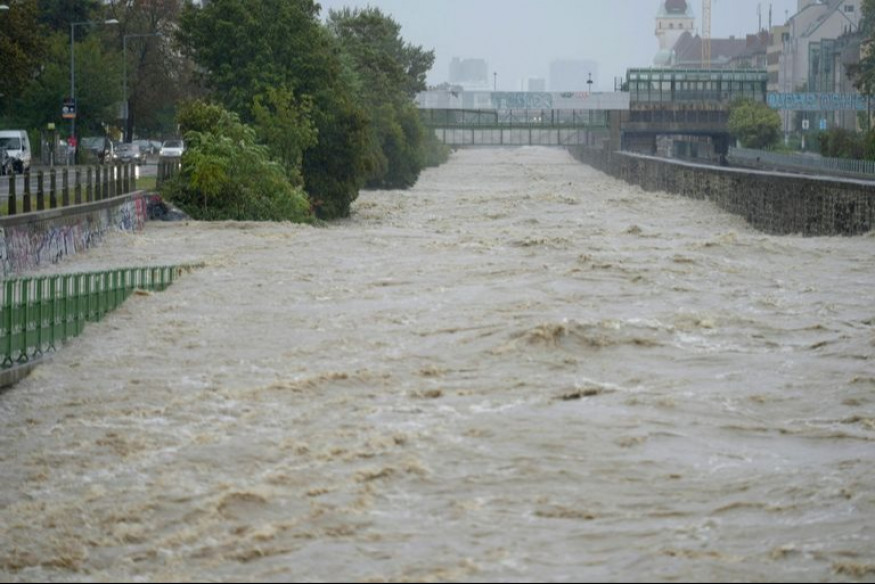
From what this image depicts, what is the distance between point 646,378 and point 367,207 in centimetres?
4887

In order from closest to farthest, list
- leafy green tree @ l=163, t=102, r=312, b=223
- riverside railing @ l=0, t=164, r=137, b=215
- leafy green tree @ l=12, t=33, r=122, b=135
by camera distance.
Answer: riverside railing @ l=0, t=164, r=137, b=215 < leafy green tree @ l=163, t=102, r=312, b=223 < leafy green tree @ l=12, t=33, r=122, b=135

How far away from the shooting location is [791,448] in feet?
66.5

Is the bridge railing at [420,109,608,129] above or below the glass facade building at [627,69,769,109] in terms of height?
below

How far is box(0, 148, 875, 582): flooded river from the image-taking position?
53.6 ft

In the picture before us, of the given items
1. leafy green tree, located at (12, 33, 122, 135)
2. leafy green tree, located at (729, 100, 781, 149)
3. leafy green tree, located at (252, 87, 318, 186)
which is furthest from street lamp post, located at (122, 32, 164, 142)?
leafy green tree, located at (729, 100, 781, 149)

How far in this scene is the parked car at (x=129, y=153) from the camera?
91.1 meters

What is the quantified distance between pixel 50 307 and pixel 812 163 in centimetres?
8895

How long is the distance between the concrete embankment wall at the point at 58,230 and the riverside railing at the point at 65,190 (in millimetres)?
327

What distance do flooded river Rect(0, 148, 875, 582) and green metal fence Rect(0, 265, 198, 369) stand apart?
389 millimetres

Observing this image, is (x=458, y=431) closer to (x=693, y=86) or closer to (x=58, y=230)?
(x=58, y=230)

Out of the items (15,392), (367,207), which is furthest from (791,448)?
(367,207)

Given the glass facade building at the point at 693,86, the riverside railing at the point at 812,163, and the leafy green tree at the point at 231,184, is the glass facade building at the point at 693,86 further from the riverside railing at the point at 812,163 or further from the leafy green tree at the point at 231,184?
the leafy green tree at the point at 231,184

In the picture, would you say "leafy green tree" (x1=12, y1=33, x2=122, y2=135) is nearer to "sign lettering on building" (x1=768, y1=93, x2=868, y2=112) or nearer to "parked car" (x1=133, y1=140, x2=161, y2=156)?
"parked car" (x1=133, y1=140, x2=161, y2=156)

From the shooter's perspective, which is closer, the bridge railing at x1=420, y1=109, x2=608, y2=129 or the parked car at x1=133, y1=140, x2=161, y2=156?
the parked car at x1=133, y1=140, x2=161, y2=156
